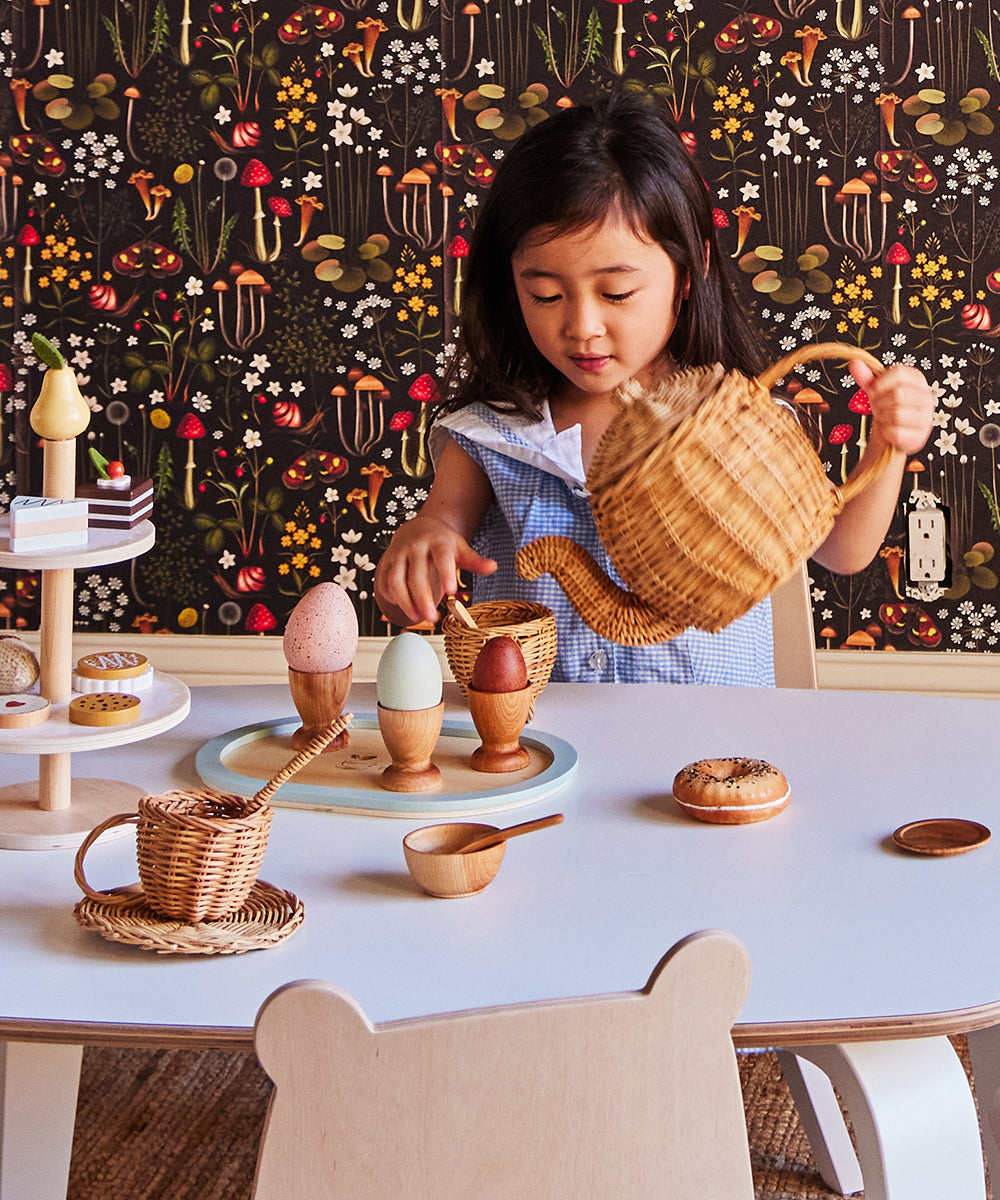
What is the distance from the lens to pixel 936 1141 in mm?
992

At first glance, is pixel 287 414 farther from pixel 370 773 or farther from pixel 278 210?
pixel 370 773

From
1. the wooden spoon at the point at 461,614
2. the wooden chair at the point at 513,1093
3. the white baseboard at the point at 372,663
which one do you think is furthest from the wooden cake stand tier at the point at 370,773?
the white baseboard at the point at 372,663

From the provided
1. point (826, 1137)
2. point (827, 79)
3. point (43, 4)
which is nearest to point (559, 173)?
point (826, 1137)

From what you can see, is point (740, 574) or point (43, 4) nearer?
point (740, 574)

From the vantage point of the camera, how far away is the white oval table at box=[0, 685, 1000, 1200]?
91cm

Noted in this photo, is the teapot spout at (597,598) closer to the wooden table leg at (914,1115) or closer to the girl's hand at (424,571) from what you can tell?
the girl's hand at (424,571)

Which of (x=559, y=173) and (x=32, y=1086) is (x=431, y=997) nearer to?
(x=32, y=1086)

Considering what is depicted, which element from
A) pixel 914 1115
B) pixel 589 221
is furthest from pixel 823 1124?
pixel 589 221

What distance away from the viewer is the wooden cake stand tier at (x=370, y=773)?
125 cm

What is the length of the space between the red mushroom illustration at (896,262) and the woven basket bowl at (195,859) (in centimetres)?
274

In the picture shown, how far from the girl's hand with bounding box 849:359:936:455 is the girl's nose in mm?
345

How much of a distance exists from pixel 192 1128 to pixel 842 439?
2305 millimetres

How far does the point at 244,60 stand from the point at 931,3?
1655 millimetres

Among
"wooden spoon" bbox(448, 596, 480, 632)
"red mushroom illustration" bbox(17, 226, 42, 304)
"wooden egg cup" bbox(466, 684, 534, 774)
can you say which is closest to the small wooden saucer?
"wooden egg cup" bbox(466, 684, 534, 774)
